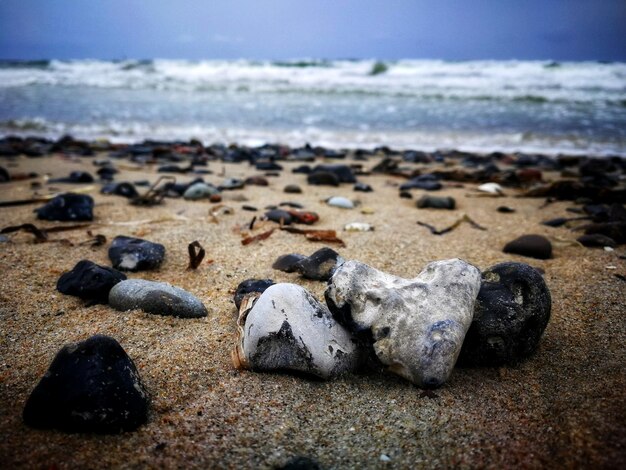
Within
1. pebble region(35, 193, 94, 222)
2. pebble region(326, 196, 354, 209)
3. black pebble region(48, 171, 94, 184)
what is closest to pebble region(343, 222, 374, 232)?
pebble region(326, 196, 354, 209)

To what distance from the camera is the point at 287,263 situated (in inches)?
95.1

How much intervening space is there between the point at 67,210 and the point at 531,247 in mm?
3268

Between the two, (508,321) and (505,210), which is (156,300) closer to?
(508,321)

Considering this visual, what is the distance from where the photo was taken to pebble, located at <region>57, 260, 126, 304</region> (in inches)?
77.2

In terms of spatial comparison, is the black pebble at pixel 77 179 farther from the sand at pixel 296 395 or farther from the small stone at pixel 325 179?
the small stone at pixel 325 179


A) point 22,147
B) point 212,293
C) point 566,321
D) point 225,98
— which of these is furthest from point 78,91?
point 566,321

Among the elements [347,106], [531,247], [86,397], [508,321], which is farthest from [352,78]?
[86,397]

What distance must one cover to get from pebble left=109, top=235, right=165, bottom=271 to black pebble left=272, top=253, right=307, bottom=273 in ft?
2.23

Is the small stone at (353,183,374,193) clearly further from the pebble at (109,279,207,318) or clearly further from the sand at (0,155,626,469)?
the pebble at (109,279,207,318)

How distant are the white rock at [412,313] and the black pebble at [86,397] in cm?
70

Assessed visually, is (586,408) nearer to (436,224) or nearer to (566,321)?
(566,321)

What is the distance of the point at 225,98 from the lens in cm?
1496

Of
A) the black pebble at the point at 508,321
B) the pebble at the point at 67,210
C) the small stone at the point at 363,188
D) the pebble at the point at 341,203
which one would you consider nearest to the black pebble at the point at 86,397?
the black pebble at the point at 508,321

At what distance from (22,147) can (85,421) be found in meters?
7.37
